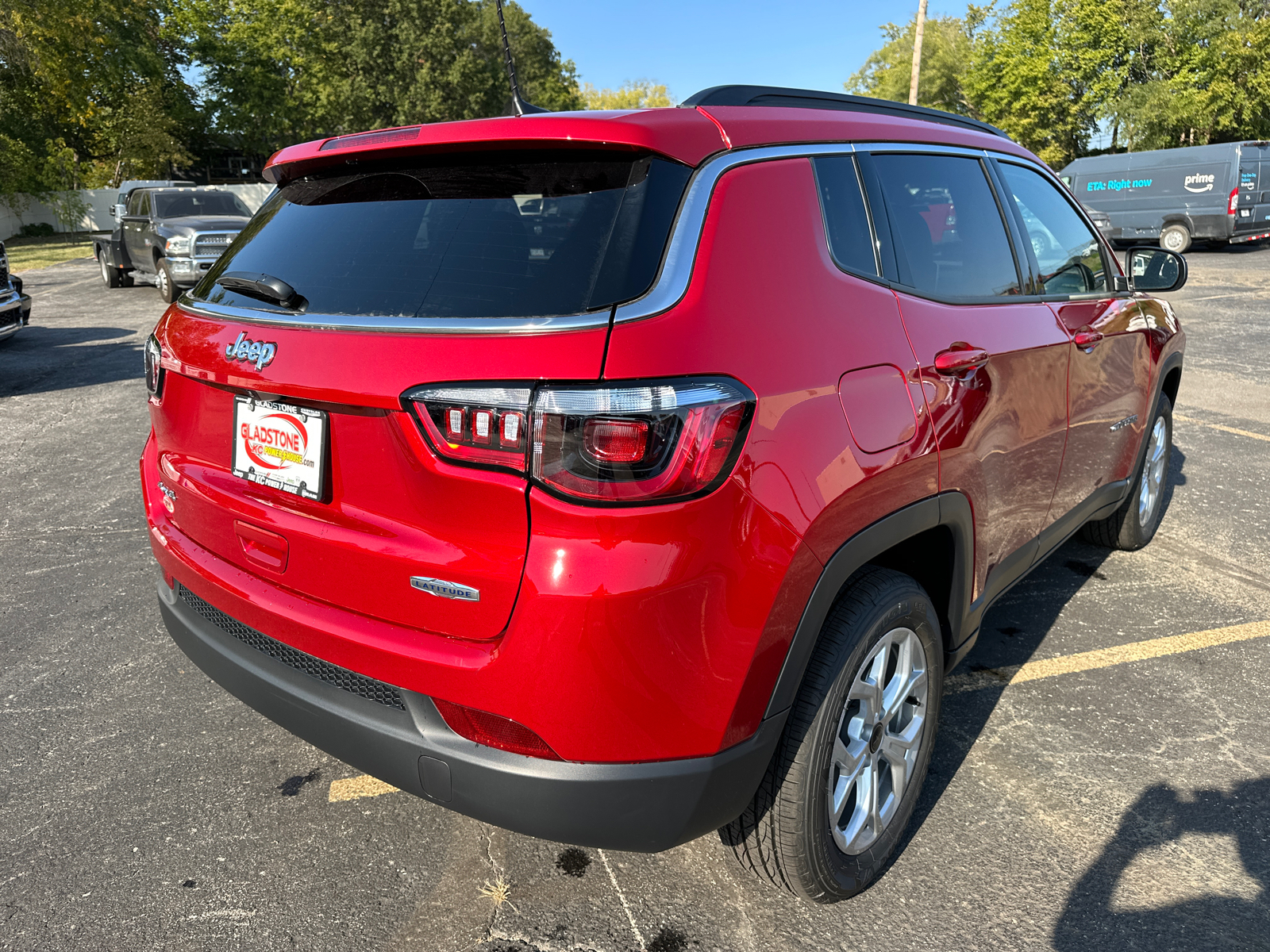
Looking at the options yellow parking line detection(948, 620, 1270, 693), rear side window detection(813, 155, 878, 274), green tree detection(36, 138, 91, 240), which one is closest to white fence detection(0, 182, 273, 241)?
green tree detection(36, 138, 91, 240)

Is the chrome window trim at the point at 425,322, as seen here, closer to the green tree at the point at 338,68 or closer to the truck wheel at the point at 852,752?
the truck wheel at the point at 852,752

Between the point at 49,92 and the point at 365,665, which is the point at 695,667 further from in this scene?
the point at 49,92

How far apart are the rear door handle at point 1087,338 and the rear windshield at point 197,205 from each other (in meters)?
15.5

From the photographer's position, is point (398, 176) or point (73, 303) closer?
point (398, 176)

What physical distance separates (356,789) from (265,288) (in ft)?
5.03

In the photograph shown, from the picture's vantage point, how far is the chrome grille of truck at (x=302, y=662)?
77.2 inches

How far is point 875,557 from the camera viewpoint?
7.25ft

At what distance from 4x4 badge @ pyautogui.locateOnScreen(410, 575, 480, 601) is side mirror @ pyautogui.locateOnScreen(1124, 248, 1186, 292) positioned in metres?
3.46

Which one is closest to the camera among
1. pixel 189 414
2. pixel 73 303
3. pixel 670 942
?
pixel 670 942

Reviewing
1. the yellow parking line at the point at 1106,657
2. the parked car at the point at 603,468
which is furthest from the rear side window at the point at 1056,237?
the yellow parking line at the point at 1106,657

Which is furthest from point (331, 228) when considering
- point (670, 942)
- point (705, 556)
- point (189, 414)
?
point (670, 942)

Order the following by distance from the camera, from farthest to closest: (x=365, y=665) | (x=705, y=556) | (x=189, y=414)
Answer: (x=189, y=414), (x=365, y=665), (x=705, y=556)

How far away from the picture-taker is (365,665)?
76.2 inches

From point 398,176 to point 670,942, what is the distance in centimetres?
197
